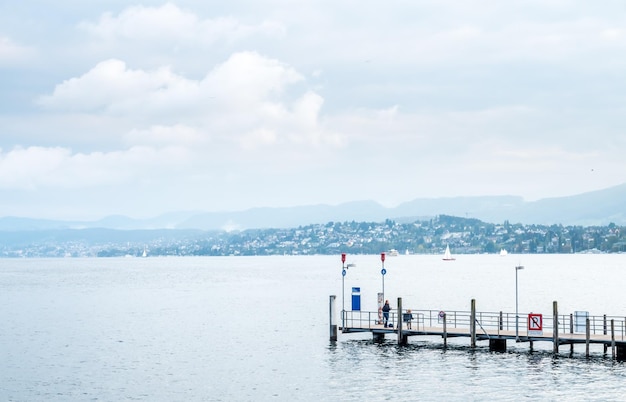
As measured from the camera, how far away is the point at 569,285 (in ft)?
618

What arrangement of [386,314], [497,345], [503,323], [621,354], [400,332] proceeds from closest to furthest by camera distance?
[621,354] → [497,345] → [400,332] → [386,314] → [503,323]

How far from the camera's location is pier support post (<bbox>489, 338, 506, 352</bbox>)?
2611 inches

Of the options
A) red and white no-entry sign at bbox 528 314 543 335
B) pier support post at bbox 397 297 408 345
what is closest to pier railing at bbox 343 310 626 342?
pier support post at bbox 397 297 408 345

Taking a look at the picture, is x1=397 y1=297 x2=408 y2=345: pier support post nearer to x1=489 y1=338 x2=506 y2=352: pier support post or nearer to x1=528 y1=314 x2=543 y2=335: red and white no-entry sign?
x1=489 y1=338 x2=506 y2=352: pier support post

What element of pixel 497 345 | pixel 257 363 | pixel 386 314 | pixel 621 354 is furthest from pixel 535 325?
pixel 257 363

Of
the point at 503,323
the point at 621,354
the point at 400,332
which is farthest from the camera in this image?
the point at 503,323

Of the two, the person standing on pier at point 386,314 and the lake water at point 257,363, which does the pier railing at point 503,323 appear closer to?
the person standing on pier at point 386,314

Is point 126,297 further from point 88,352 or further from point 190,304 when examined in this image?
point 88,352

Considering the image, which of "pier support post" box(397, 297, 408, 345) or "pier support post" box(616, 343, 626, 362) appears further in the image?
"pier support post" box(397, 297, 408, 345)

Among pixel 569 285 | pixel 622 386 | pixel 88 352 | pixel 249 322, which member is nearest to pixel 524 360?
pixel 622 386

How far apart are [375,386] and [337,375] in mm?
5136

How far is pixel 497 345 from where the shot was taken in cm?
6656

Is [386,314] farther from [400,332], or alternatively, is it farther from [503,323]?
[503,323]

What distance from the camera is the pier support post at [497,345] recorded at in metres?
66.3
